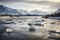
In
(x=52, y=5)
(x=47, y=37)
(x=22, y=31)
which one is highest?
(x=52, y=5)

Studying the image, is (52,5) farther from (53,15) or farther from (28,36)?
(28,36)

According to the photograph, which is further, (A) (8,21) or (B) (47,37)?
(A) (8,21)

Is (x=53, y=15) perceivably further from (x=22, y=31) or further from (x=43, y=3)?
(x=22, y=31)

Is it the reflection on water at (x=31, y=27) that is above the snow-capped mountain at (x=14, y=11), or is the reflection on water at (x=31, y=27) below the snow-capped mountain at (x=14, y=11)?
below

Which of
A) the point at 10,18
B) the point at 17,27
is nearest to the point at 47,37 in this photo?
the point at 17,27

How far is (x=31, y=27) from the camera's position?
2.21 m

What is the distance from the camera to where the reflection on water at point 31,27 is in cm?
215

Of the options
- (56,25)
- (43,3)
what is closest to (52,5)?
(43,3)

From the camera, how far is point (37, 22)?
7.29 ft

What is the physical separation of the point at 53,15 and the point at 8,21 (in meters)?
0.77

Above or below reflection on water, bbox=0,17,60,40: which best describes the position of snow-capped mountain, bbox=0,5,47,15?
above

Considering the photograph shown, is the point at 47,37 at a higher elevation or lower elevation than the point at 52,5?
lower

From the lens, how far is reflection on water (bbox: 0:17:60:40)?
2.15 metres

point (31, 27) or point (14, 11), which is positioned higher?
point (14, 11)
